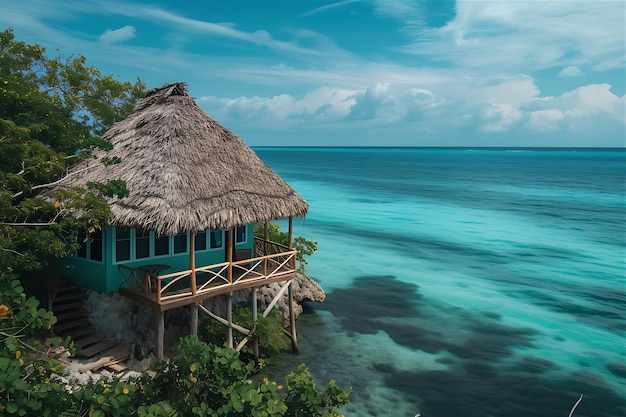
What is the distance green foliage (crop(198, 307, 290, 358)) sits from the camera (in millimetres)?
13070

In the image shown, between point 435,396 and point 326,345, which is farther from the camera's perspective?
point 326,345

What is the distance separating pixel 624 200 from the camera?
167 ft

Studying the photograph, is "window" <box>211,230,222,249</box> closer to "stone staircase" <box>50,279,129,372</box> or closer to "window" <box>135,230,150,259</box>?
"window" <box>135,230,150,259</box>

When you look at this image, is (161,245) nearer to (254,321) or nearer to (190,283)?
(190,283)

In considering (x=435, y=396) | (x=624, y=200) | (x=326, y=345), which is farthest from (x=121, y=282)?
(x=624, y=200)

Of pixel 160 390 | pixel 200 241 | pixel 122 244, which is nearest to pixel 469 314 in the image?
pixel 200 241

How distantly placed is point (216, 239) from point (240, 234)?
3.77ft

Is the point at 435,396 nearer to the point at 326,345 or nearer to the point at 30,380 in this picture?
the point at 326,345

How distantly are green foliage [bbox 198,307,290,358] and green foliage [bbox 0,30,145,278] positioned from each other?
4.18m

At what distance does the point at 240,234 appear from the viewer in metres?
15.1

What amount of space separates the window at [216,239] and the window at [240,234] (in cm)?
81

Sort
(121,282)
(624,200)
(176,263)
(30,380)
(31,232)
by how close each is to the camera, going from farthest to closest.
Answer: (624,200), (176,263), (121,282), (31,232), (30,380)

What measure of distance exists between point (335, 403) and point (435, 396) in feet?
20.2

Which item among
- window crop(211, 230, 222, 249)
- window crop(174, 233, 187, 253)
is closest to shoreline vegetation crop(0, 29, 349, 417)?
window crop(174, 233, 187, 253)
